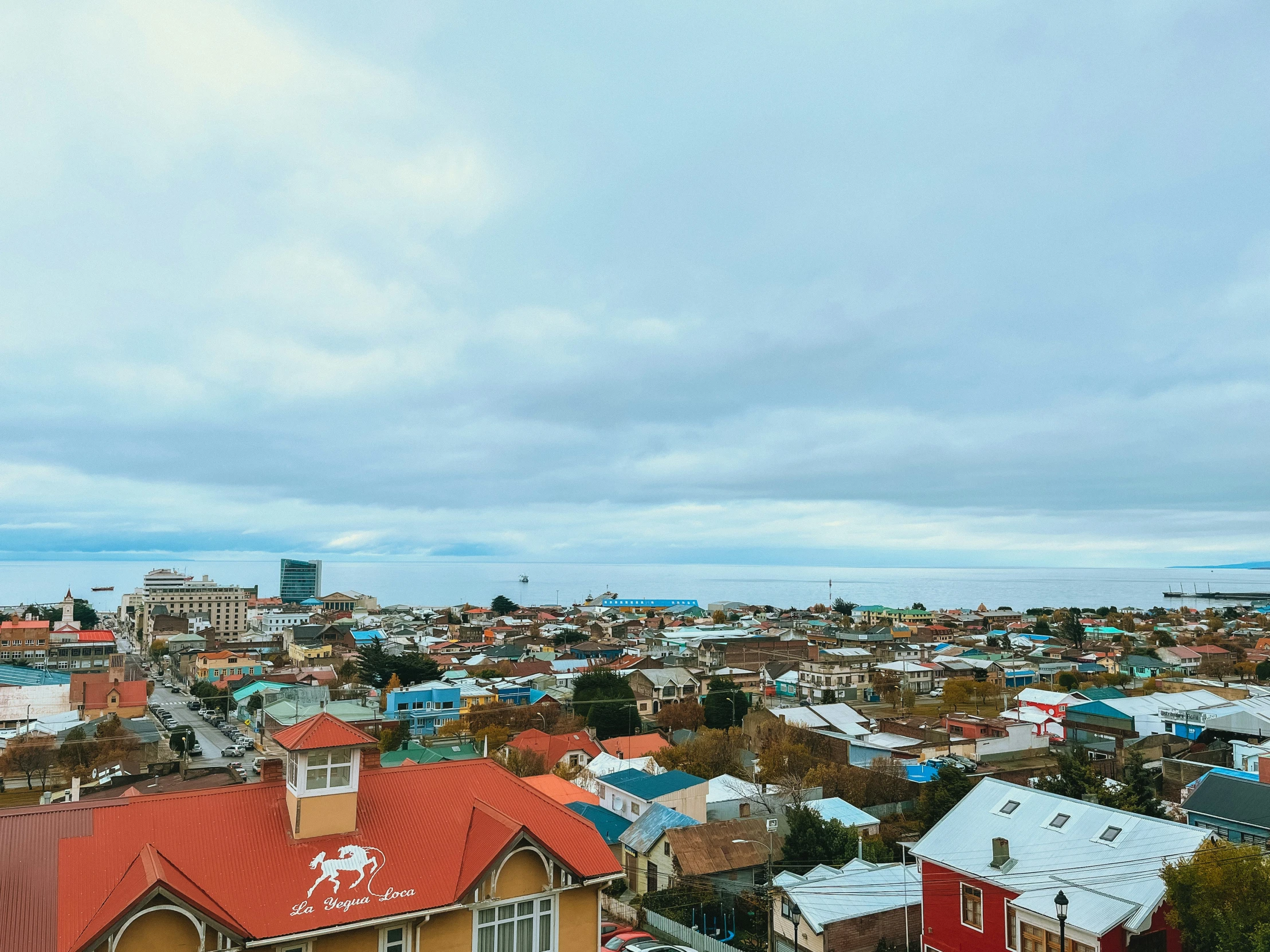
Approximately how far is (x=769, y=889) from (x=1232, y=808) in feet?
60.4

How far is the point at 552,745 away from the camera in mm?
45094

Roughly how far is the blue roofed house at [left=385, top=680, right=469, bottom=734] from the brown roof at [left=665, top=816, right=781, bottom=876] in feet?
120

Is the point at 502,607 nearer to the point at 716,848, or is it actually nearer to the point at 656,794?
the point at 656,794

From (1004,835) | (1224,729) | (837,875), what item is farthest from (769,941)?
(1224,729)

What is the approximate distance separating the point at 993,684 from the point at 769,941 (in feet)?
198

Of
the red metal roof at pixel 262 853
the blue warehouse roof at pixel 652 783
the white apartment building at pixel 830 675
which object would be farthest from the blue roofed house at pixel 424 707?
the red metal roof at pixel 262 853

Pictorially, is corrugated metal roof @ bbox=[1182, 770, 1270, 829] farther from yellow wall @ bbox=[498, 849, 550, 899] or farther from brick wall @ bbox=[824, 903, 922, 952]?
yellow wall @ bbox=[498, 849, 550, 899]

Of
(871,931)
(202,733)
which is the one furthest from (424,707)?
(871,931)

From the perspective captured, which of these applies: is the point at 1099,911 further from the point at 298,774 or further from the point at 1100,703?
the point at 1100,703

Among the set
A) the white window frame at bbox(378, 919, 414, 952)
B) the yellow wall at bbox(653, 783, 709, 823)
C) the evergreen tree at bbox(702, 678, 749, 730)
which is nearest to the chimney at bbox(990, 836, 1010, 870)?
the yellow wall at bbox(653, 783, 709, 823)

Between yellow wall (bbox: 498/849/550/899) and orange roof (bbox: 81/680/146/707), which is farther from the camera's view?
orange roof (bbox: 81/680/146/707)

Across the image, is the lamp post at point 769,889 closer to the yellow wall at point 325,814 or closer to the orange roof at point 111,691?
the yellow wall at point 325,814

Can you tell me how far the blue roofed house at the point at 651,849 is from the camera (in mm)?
26728

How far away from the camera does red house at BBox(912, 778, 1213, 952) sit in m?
16.6
